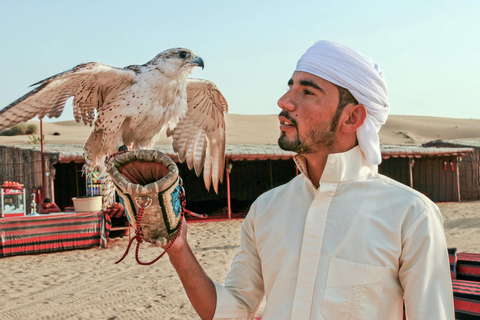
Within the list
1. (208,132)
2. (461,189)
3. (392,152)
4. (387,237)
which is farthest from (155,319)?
(461,189)

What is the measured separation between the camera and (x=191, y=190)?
18266 millimetres

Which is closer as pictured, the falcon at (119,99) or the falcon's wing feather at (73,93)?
the falcon's wing feather at (73,93)

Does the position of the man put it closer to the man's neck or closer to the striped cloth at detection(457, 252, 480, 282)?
the man's neck

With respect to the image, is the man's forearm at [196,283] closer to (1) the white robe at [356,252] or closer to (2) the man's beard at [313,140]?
(1) the white robe at [356,252]

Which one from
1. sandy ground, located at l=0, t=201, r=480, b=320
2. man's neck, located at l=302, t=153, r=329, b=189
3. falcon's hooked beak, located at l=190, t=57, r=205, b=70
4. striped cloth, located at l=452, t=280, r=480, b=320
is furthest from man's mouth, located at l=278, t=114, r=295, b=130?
sandy ground, located at l=0, t=201, r=480, b=320

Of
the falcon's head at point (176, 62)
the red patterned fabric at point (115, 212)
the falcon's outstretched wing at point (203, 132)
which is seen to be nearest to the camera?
the falcon's head at point (176, 62)

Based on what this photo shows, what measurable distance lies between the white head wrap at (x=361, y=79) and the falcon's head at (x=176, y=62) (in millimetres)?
2377

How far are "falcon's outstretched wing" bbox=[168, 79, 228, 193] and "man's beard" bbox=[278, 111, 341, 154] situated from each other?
319 cm

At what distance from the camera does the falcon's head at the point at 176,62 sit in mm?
3566

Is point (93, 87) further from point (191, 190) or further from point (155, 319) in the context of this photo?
point (191, 190)

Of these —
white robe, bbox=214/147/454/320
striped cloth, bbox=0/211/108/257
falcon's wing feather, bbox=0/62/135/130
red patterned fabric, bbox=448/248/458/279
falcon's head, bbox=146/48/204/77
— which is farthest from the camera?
striped cloth, bbox=0/211/108/257

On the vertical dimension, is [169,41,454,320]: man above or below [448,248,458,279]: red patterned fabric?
above

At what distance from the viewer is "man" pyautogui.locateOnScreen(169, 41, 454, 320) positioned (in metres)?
1.16

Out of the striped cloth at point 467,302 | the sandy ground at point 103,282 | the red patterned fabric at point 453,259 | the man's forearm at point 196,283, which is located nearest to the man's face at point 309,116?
the man's forearm at point 196,283
